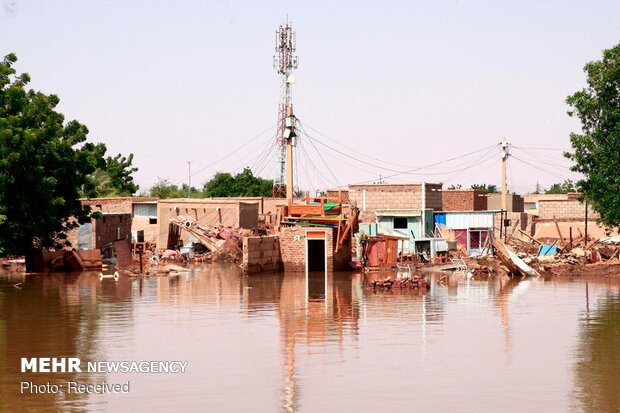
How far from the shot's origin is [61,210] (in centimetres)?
4569

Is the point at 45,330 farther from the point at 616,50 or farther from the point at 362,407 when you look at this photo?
the point at 616,50

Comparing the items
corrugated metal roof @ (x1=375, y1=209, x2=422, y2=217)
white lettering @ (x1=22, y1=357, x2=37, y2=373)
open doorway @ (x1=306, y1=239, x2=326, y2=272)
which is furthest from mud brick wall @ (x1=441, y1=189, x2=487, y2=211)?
white lettering @ (x1=22, y1=357, x2=37, y2=373)

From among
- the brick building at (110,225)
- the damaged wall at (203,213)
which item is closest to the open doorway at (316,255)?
the brick building at (110,225)

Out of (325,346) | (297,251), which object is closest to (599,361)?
(325,346)

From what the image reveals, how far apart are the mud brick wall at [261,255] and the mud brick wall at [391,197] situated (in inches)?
387

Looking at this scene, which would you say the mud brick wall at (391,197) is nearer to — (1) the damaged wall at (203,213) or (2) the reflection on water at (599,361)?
(1) the damaged wall at (203,213)

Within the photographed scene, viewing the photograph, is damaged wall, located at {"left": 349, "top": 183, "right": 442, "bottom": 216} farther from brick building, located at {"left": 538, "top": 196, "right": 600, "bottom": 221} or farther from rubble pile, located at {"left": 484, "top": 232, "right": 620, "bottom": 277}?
brick building, located at {"left": 538, "top": 196, "right": 600, "bottom": 221}

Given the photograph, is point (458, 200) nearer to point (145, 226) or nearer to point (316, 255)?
point (145, 226)

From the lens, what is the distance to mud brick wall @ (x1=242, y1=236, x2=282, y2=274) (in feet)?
152

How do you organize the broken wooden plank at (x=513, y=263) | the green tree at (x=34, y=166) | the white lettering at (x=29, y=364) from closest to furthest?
1. the white lettering at (x=29, y=364)
2. the green tree at (x=34, y=166)
3. the broken wooden plank at (x=513, y=263)

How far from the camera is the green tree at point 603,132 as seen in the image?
46.1 m

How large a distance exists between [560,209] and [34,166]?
146ft

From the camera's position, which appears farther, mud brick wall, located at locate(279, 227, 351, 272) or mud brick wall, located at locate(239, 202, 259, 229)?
mud brick wall, located at locate(239, 202, 259, 229)

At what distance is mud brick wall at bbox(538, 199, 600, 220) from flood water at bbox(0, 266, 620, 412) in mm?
36738
